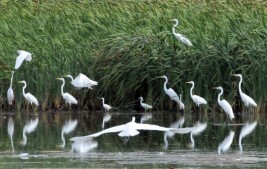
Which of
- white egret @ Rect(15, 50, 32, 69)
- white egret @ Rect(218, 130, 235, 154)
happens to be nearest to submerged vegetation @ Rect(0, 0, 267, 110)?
white egret @ Rect(15, 50, 32, 69)

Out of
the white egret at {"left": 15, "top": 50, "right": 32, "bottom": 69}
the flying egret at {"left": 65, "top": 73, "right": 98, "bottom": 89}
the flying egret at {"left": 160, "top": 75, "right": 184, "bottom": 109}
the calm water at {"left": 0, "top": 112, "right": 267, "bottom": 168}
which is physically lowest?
the calm water at {"left": 0, "top": 112, "right": 267, "bottom": 168}

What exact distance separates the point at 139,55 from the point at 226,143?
5.32 m

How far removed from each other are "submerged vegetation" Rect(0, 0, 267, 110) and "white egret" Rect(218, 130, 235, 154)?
3.53 m

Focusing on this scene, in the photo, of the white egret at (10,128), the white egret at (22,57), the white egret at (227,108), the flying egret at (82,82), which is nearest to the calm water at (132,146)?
the white egret at (10,128)

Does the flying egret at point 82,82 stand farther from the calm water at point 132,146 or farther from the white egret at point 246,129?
the white egret at point 246,129

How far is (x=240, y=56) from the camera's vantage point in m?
17.6

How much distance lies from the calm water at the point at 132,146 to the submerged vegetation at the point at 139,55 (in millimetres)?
935

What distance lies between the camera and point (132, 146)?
12.6m

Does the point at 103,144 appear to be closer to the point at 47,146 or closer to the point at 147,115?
the point at 47,146

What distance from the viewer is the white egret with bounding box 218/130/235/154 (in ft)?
40.3

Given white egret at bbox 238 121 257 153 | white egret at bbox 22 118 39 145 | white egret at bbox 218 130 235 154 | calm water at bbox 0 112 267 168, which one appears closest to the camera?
calm water at bbox 0 112 267 168

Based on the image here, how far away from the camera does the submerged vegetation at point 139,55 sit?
17.7m

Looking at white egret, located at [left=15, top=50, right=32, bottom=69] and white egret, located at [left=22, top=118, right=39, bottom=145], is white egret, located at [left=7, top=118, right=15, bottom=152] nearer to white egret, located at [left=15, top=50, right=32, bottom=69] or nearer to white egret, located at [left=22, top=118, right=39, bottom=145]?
white egret, located at [left=22, top=118, right=39, bottom=145]

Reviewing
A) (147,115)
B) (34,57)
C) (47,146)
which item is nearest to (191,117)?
(147,115)
